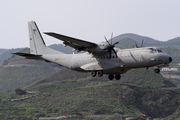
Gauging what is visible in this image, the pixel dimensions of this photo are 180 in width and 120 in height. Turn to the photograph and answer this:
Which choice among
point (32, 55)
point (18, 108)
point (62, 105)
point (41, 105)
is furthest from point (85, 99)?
point (32, 55)

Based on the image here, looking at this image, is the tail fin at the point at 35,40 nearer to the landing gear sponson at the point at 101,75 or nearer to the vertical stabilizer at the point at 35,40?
the vertical stabilizer at the point at 35,40

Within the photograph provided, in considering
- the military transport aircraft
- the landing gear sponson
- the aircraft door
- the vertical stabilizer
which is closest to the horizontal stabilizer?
the military transport aircraft

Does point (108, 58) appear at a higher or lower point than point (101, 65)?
higher

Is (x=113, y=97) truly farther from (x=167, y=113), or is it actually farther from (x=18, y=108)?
(x=18, y=108)

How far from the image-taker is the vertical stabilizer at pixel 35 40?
44719mm

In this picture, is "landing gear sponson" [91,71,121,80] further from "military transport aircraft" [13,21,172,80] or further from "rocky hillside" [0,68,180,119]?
"rocky hillside" [0,68,180,119]

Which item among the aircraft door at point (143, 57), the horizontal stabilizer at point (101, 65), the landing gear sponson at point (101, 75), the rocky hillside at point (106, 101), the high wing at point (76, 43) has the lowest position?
the rocky hillside at point (106, 101)

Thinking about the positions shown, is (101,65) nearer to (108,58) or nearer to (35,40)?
(108,58)

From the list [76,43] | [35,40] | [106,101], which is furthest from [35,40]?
[106,101]

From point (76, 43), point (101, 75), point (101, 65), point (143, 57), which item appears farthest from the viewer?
point (101, 75)

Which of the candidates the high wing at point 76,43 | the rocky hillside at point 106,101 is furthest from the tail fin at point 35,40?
the rocky hillside at point 106,101

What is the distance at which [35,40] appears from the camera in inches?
1774

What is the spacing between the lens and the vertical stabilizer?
44.7 meters

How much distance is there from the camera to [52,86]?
6053 inches
